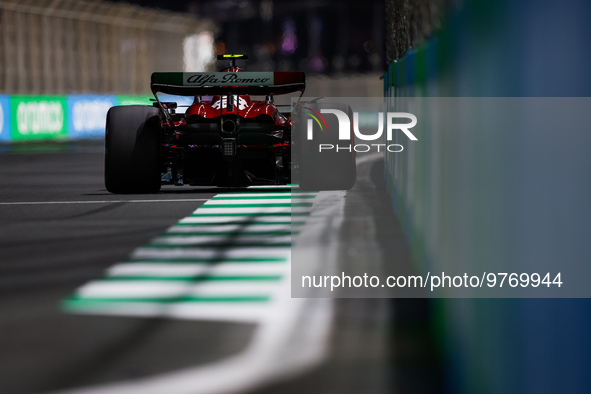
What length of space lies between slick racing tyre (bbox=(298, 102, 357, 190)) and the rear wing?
457 mm

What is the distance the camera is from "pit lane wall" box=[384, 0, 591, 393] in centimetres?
284

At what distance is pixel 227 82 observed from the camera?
13.6 metres

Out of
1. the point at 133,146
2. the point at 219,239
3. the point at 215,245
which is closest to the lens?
the point at 215,245

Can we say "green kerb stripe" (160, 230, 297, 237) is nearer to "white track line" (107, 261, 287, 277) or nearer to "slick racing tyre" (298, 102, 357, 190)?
"white track line" (107, 261, 287, 277)

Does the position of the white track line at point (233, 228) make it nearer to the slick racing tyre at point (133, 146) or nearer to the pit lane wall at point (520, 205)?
the slick racing tyre at point (133, 146)

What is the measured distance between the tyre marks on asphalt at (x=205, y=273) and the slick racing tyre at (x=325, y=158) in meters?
2.12

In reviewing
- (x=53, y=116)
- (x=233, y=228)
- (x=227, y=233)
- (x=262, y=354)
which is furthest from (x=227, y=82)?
(x=53, y=116)

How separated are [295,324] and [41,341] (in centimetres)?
122

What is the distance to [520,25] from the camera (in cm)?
316

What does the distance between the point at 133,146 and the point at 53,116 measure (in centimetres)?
2353

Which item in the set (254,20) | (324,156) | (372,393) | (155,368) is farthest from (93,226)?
(254,20)

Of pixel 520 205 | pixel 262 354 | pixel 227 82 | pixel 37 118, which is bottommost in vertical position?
pixel 262 354

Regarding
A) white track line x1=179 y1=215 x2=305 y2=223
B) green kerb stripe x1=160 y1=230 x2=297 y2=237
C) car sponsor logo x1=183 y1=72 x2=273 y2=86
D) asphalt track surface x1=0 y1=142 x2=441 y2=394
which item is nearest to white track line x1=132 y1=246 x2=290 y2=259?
asphalt track surface x1=0 y1=142 x2=441 y2=394

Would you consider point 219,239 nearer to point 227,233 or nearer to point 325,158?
point 227,233
